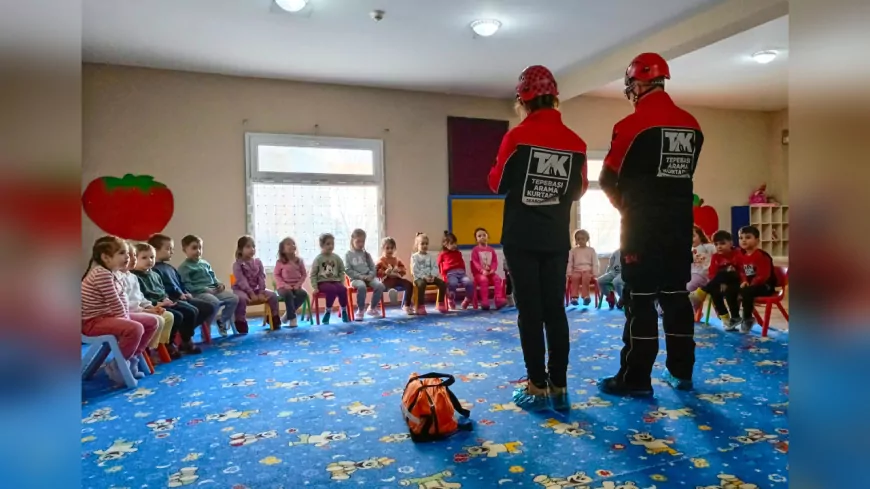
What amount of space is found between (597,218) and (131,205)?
18.1ft

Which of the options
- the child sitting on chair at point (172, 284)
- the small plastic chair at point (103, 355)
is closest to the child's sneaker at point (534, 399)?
the small plastic chair at point (103, 355)

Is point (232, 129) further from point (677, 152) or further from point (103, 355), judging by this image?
point (677, 152)

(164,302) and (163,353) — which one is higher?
(164,302)

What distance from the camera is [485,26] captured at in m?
4.21

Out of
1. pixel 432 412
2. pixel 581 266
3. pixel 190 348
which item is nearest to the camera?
pixel 432 412

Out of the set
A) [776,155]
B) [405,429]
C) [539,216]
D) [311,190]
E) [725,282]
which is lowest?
[405,429]

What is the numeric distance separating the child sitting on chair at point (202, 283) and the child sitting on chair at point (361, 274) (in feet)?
3.66

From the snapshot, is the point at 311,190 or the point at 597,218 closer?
the point at 311,190

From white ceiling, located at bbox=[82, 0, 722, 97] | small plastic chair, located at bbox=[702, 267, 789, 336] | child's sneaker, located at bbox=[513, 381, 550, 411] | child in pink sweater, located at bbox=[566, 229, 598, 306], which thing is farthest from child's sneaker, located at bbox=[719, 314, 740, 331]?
child's sneaker, located at bbox=[513, 381, 550, 411]

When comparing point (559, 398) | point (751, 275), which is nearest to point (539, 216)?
point (559, 398)

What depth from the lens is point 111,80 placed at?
4977mm

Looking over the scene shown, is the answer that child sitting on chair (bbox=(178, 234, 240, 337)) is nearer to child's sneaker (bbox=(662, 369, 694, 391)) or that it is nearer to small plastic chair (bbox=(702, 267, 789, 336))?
child's sneaker (bbox=(662, 369, 694, 391))

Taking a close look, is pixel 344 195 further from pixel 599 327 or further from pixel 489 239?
pixel 599 327

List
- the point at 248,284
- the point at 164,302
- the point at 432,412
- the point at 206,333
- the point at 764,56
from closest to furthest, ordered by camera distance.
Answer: the point at 432,412 → the point at 164,302 → the point at 206,333 → the point at 248,284 → the point at 764,56
